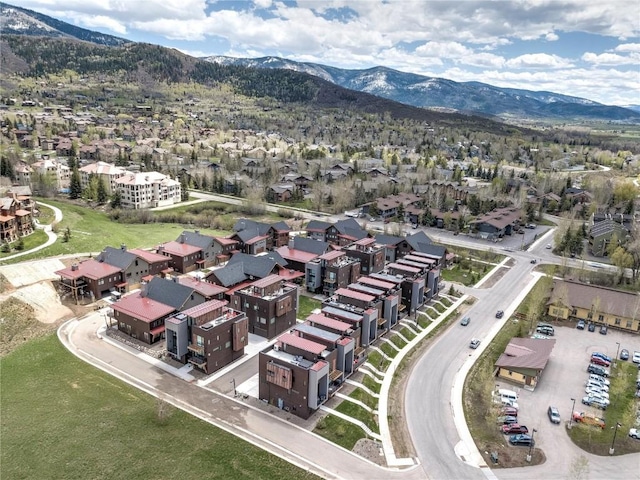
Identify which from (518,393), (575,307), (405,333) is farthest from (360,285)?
(575,307)

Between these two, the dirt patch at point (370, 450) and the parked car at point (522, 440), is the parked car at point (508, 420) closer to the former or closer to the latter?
the parked car at point (522, 440)

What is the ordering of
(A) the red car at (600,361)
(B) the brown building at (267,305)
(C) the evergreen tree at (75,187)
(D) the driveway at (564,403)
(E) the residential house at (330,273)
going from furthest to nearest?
(C) the evergreen tree at (75,187) < (E) the residential house at (330,273) < (B) the brown building at (267,305) < (A) the red car at (600,361) < (D) the driveway at (564,403)

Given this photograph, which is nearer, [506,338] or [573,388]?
[573,388]

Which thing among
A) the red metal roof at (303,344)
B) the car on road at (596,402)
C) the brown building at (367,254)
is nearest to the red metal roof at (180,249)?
the brown building at (367,254)

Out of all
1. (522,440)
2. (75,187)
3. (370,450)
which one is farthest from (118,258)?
(522,440)

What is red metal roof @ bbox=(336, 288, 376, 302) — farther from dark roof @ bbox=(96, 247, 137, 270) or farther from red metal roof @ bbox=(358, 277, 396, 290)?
dark roof @ bbox=(96, 247, 137, 270)

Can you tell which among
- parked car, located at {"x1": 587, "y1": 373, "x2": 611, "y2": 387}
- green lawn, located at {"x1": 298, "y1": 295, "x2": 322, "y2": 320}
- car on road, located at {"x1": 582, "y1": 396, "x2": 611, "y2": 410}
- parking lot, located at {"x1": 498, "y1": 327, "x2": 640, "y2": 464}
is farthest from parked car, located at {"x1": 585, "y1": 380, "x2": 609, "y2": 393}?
green lawn, located at {"x1": 298, "y1": 295, "x2": 322, "y2": 320}

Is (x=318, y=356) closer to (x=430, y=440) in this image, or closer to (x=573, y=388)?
(x=430, y=440)
